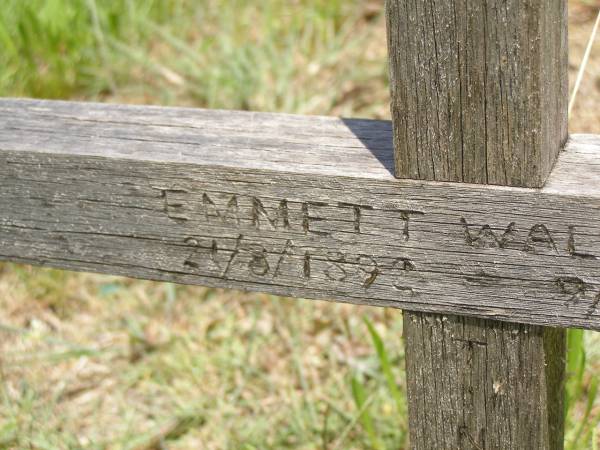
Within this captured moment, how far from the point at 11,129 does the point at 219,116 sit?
377 mm

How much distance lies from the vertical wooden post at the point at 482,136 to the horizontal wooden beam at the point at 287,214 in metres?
0.04

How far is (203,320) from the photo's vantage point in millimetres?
2504

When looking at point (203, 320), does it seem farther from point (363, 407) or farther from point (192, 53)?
point (192, 53)

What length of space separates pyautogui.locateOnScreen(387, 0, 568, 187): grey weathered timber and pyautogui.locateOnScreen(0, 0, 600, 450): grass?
618mm

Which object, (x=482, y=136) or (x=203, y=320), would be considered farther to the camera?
(x=203, y=320)

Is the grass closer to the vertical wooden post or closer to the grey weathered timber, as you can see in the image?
the vertical wooden post

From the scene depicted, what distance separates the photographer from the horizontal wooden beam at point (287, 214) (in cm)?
112

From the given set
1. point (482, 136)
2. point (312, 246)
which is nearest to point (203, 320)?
point (312, 246)

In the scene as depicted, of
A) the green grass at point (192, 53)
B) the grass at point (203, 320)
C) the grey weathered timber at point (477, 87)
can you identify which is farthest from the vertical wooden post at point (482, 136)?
the green grass at point (192, 53)

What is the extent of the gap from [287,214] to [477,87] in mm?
347

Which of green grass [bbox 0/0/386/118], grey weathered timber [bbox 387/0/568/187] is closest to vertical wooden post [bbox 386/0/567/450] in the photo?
grey weathered timber [bbox 387/0/568/187]

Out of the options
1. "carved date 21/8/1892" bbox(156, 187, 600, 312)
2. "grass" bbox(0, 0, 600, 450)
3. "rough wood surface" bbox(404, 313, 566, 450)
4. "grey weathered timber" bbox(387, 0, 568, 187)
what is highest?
"grey weathered timber" bbox(387, 0, 568, 187)

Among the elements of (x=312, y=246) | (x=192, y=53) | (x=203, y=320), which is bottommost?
(x=203, y=320)

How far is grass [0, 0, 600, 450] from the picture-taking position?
2.09 meters
